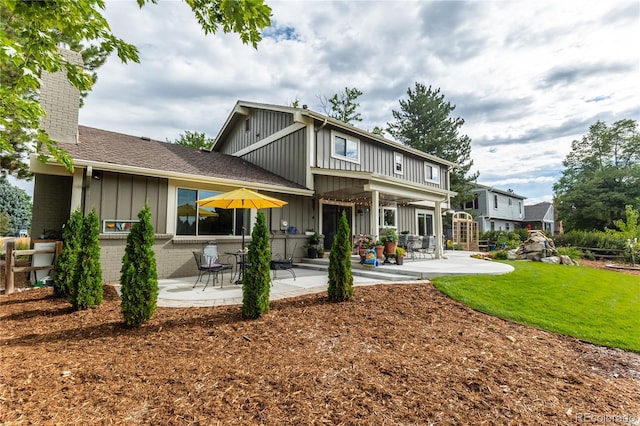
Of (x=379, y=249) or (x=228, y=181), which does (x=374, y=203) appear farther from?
(x=228, y=181)

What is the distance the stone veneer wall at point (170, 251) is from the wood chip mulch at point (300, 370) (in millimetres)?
2185

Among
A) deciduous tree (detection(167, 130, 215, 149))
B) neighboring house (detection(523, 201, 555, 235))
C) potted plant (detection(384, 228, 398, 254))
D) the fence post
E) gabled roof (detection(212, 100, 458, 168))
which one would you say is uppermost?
deciduous tree (detection(167, 130, 215, 149))

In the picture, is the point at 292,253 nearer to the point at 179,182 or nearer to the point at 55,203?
the point at 179,182

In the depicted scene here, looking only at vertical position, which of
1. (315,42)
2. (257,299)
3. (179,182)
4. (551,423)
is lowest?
(551,423)

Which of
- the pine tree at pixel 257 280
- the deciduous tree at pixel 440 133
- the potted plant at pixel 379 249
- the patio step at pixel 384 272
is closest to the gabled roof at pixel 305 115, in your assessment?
the potted plant at pixel 379 249

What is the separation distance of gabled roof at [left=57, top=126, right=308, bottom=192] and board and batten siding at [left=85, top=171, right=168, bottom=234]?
370 mm

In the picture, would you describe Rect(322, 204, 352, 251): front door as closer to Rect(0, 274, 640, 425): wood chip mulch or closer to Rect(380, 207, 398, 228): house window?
Rect(380, 207, 398, 228): house window

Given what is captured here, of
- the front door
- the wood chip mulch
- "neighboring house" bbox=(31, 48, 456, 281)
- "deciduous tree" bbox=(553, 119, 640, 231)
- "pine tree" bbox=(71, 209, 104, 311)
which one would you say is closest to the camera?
the wood chip mulch

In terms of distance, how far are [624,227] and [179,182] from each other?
2148cm

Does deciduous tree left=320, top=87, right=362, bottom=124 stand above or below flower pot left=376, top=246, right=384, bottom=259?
above

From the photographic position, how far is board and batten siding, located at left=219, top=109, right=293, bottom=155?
12000 millimetres

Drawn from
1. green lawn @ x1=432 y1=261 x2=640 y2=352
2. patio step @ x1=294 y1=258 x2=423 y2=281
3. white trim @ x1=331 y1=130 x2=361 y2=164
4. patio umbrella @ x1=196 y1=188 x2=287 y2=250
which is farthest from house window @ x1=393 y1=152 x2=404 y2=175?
patio umbrella @ x1=196 y1=188 x2=287 y2=250

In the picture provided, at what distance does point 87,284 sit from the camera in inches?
186

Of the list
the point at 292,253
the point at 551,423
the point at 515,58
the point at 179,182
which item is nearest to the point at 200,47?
the point at 179,182
